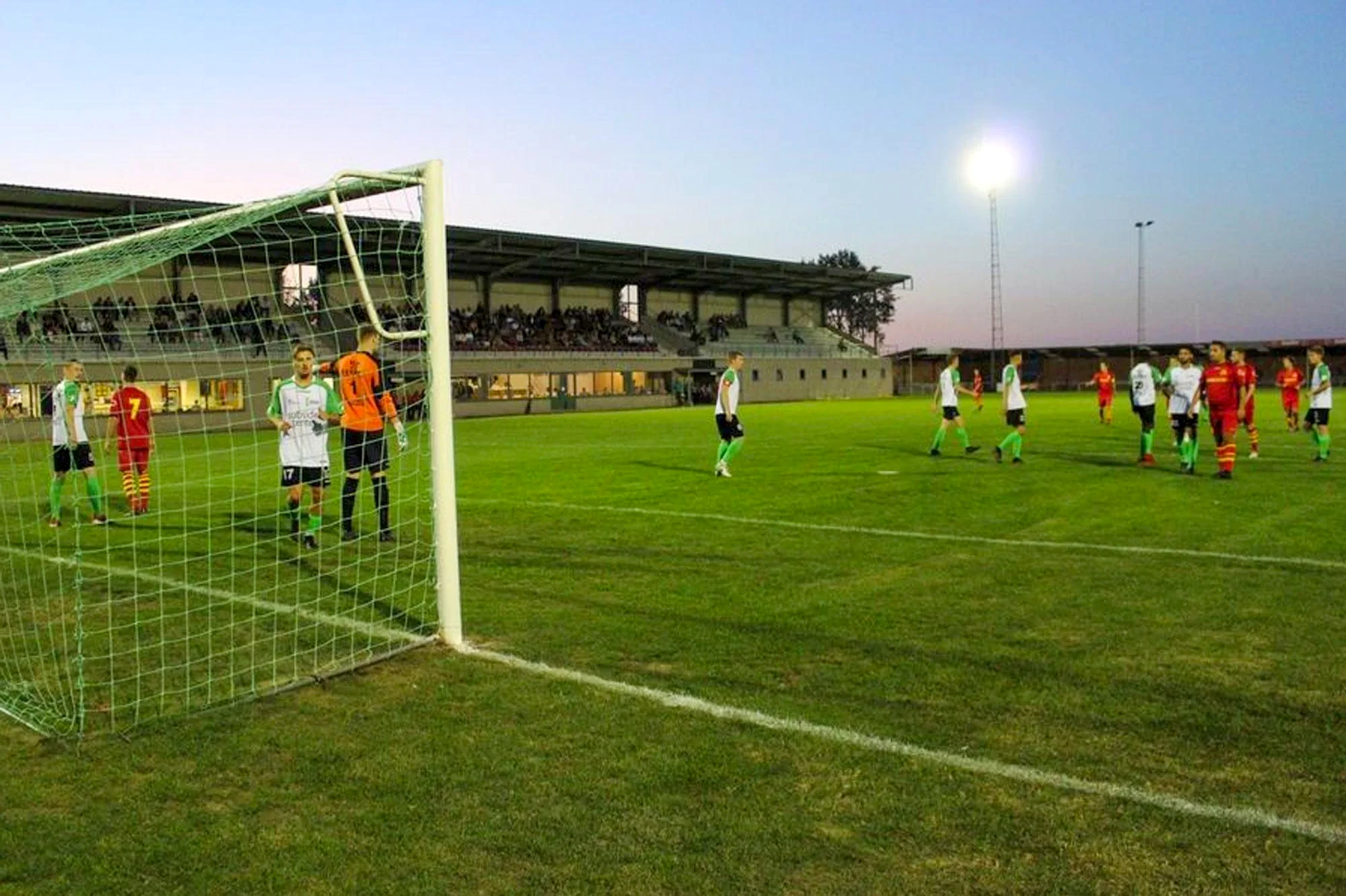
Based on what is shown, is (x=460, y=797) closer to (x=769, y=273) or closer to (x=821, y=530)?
(x=821, y=530)

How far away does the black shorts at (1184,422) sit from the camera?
15.2 metres

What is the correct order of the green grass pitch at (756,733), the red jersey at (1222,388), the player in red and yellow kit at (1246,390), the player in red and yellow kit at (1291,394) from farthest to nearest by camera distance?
1. the player in red and yellow kit at (1291,394)
2. the player in red and yellow kit at (1246,390)
3. the red jersey at (1222,388)
4. the green grass pitch at (756,733)

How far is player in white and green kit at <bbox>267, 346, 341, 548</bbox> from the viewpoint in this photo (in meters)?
9.92

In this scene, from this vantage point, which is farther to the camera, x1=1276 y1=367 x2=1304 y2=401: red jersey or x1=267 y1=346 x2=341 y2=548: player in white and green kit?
x1=1276 y1=367 x2=1304 y2=401: red jersey

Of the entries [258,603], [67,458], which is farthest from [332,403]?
[67,458]

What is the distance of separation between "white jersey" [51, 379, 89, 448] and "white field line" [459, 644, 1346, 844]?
8657 millimetres

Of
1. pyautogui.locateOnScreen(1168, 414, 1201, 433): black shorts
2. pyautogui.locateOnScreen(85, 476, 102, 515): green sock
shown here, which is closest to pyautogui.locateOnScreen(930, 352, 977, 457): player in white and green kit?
pyautogui.locateOnScreen(1168, 414, 1201, 433): black shorts

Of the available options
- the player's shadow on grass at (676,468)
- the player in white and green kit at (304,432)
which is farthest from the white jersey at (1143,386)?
the player in white and green kit at (304,432)

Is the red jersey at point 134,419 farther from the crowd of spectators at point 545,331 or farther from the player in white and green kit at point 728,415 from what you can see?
the crowd of spectators at point 545,331

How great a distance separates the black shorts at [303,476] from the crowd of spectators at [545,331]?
38.9 meters

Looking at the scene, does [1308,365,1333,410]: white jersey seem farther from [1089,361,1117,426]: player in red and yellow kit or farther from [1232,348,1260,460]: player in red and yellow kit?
[1089,361,1117,426]: player in red and yellow kit

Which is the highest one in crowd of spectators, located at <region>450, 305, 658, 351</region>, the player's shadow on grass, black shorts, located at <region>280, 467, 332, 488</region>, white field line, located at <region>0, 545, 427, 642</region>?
crowd of spectators, located at <region>450, 305, 658, 351</region>

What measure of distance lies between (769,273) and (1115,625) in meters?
59.9

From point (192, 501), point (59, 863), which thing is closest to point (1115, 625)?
point (59, 863)
